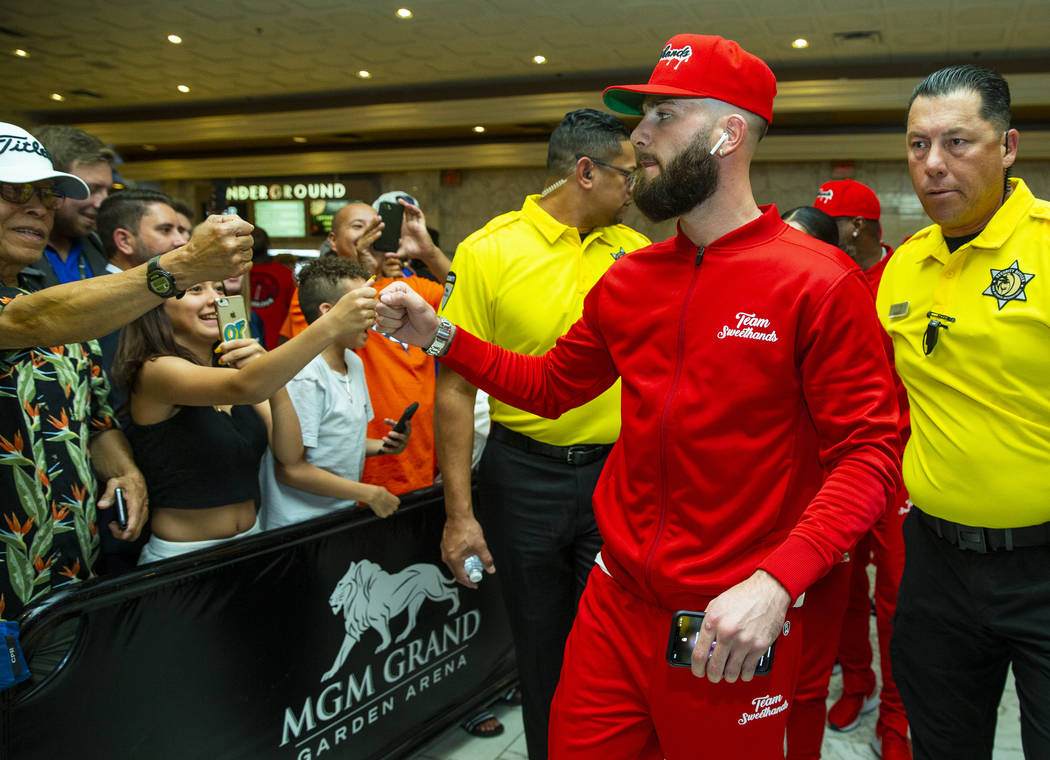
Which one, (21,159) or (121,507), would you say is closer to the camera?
(21,159)

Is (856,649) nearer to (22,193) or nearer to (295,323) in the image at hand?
(295,323)

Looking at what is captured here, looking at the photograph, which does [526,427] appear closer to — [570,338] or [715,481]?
[570,338]

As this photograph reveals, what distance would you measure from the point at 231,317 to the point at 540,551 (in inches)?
42.9

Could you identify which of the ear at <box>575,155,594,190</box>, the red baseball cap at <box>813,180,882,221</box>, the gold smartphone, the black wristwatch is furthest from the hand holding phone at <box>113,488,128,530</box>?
the red baseball cap at <box>813,180,882,221</box>

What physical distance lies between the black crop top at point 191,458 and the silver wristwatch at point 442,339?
88cm

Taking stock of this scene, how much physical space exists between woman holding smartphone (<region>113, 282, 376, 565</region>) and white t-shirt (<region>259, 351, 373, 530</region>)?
24 centimetres

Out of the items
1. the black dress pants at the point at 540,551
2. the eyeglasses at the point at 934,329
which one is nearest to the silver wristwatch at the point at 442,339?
the black dress pants at the point at 540,551

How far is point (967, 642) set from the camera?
6.54ft

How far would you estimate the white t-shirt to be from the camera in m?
2.85

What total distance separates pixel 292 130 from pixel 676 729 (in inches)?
472

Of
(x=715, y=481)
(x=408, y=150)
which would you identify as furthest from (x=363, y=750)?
(x=408, y=150)

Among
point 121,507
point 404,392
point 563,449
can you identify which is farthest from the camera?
point 404,392

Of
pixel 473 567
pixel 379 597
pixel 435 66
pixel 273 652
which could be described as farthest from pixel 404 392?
pixel 435 66

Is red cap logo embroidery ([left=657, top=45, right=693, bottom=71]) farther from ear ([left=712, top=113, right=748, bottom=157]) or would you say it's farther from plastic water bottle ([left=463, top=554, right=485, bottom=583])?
plastic water bottle ([left=463, top=554, right=485, bottom=583])
